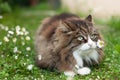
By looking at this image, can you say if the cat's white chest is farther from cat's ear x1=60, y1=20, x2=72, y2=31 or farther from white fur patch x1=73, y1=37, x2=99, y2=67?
cat's ear x1=60, y1=20, x2=72, y2=31

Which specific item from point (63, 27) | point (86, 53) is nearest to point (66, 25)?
point (63, 27)

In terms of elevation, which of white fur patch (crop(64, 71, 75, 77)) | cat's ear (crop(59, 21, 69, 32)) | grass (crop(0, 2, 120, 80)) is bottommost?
white fur patch (crop(64, 71, 75, 77))

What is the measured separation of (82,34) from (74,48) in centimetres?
22

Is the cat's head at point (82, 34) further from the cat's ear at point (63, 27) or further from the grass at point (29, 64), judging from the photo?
the grass at point (29, 64)

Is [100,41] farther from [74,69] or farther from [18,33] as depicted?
[18,33]

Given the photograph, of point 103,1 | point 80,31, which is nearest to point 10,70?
point 80,31

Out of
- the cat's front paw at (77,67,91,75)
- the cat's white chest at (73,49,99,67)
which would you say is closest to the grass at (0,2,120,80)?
the cat's front paw at (77,67,91,75)

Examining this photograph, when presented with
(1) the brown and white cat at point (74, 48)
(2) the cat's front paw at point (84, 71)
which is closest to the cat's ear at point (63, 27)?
(1) the brown and white cat at point (74, 48)

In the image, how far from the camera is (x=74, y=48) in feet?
19.1

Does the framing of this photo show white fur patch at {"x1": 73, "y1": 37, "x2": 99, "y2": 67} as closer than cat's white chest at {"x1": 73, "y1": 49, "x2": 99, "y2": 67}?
Yes

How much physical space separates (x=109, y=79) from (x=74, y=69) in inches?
22.2

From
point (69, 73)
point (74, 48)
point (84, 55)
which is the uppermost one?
point (74, 48)

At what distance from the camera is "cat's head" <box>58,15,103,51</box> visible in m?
A: 5.70

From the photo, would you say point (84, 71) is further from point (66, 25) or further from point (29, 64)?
point (29, 64)
